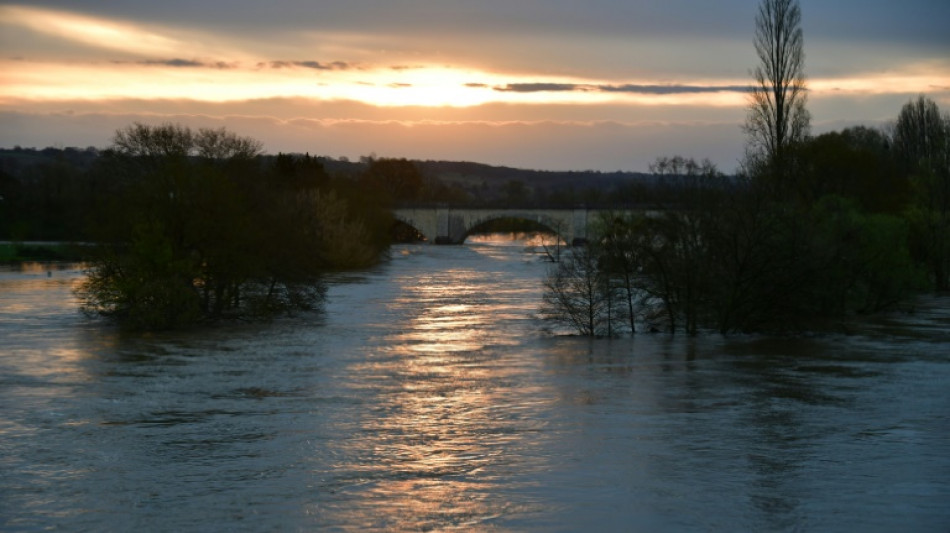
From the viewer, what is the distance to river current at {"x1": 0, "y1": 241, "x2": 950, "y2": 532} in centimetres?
1425

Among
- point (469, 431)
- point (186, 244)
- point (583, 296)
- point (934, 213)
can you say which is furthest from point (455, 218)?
point (469, 431)

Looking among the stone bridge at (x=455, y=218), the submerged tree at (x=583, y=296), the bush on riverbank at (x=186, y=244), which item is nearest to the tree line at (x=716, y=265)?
the submerged tree at (x=583, y=296)

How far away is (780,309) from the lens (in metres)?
32.6

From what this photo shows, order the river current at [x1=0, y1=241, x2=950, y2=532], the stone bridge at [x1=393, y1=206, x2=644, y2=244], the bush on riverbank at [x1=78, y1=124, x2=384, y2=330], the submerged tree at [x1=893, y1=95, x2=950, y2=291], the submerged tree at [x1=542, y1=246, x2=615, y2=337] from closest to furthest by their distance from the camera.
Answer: the river current at [x1=0, y1=241, x2=950, y2=532], the submerged tree at [x1=542, y1=246, x2=615, y2=337], the bush on riverbank at [x1=78, y1=124, x2=384, y2=330], the submerged tree at [x1=893, y1=95, x2=950, y2=291], the stone bridge at [x1=393, y1=206, x2=644, y2=244]

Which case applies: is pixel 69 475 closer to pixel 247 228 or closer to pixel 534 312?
pixel 247 228

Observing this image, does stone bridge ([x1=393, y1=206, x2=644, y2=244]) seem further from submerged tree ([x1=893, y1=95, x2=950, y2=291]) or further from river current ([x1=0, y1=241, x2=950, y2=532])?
river current ([x1=0, y1=241, x2=950, y2=532])

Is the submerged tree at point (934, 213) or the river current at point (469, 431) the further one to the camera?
the submerged tree at point (934, 213)

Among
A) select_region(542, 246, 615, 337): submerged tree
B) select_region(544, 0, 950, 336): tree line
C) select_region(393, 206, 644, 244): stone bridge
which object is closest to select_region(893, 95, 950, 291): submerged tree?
select_region(544, 0, 950, 336): tree line

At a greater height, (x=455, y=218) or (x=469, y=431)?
(x=455, y=218)

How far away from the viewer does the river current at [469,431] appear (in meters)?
14.2

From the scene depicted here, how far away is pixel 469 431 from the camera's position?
19.1 m

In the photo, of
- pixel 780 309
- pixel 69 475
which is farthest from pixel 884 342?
pixel 69 475

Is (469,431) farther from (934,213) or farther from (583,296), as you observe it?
(934,213)

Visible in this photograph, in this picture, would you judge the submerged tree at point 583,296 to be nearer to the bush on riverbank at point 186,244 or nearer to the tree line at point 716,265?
the tree line at point 716,265
